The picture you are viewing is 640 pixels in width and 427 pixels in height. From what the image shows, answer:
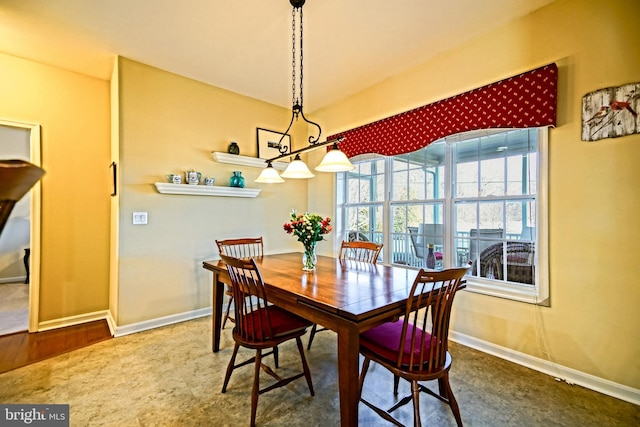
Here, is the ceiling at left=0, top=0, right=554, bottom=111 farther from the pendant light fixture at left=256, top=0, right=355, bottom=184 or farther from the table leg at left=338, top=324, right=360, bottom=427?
the table leg at left=338, top=324, right=360, bottom=427

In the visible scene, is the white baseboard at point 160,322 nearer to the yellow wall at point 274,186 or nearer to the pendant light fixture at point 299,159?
the yellow wall at point 274,186

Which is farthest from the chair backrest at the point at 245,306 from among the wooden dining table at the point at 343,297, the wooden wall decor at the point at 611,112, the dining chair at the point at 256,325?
the wooden wall decor at the point at 611,112

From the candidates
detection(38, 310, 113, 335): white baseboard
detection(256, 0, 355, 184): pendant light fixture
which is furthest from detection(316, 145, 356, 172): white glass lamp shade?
detection(38, 310, 113, 335): white baseboard

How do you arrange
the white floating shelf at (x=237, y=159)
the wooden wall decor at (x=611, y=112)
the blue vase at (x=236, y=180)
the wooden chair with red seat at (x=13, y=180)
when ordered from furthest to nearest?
the blue vase at (x=236, y=180) < the white floating shelf at (x=237, y=159) < the wooden wall decor at (x=611, y=112) < the wooden chair with red seat at (x=13, y=180)

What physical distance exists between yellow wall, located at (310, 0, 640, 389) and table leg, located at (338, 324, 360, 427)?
5.82ft

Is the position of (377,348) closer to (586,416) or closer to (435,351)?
(435,351)

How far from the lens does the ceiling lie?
2227mm

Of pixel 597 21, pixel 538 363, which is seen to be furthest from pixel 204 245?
pixel 597 21

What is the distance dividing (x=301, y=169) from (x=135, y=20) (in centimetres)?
189

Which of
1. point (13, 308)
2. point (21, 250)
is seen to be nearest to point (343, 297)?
point (13, 308)

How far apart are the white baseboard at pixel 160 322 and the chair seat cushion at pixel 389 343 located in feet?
8.06

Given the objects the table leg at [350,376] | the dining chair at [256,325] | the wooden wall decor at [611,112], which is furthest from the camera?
the wooden wall decor at [611,112]

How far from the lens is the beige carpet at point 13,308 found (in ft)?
10.0

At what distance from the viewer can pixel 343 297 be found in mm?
1589
